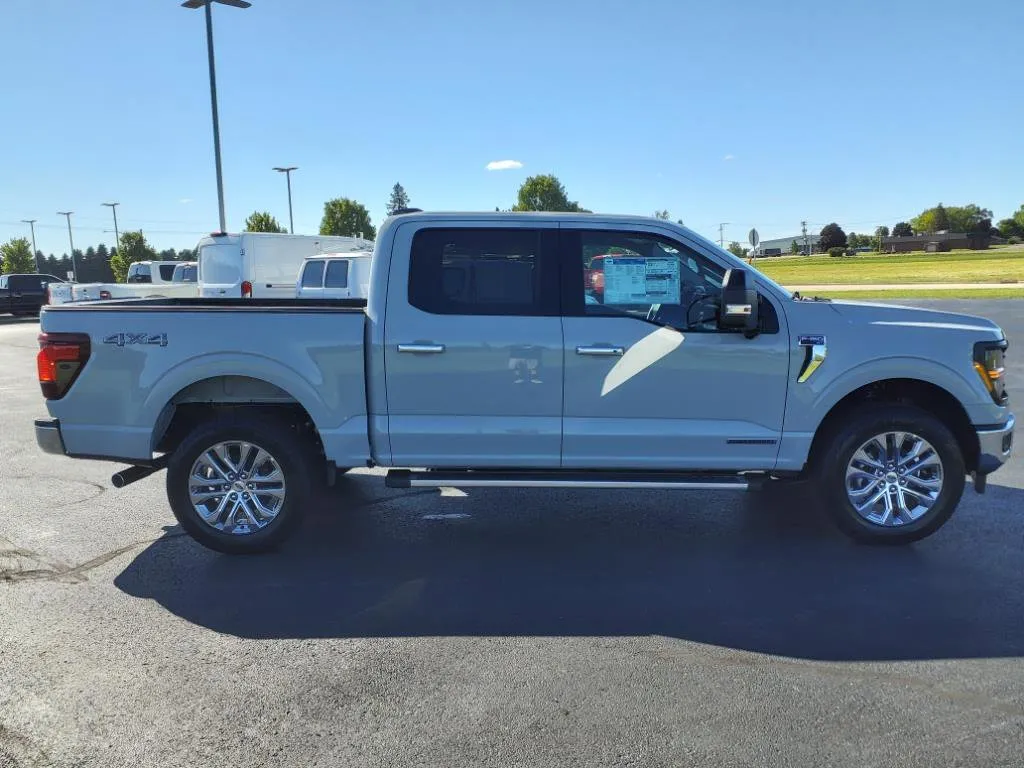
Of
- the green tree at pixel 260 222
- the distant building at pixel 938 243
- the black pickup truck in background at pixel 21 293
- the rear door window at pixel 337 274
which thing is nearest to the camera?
the rear door window at pixel 337 274

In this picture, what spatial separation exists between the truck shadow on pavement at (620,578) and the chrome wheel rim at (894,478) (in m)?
0.25

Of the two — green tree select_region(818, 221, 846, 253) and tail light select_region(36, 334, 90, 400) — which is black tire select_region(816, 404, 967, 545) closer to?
tail light select_region(36, 334, 90, 400)

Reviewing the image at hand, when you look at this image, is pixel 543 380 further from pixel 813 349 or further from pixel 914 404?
pixel 914 404

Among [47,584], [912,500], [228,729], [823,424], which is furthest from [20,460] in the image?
[912,500]

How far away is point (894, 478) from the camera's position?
4.99 m

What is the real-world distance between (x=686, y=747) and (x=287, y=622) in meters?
2.10

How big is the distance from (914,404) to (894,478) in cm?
54

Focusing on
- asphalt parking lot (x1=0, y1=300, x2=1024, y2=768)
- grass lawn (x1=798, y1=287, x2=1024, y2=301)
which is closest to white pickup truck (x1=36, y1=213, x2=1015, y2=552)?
asphalt parking lot (x1=0, y1=300, x2=1024, y2=768)

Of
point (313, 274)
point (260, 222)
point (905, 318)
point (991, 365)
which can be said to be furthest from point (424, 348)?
point (260, 222)

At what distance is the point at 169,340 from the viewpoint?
16.0 ft

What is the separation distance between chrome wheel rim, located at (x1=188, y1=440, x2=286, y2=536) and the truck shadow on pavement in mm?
232

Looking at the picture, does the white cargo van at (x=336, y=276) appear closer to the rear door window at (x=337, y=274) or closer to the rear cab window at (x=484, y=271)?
the rear door window at (x=337, y=274)

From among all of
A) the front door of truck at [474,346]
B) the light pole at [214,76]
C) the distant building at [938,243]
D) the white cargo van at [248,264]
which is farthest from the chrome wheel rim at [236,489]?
the distant building at [938,243]

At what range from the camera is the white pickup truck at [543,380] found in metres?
4.82
